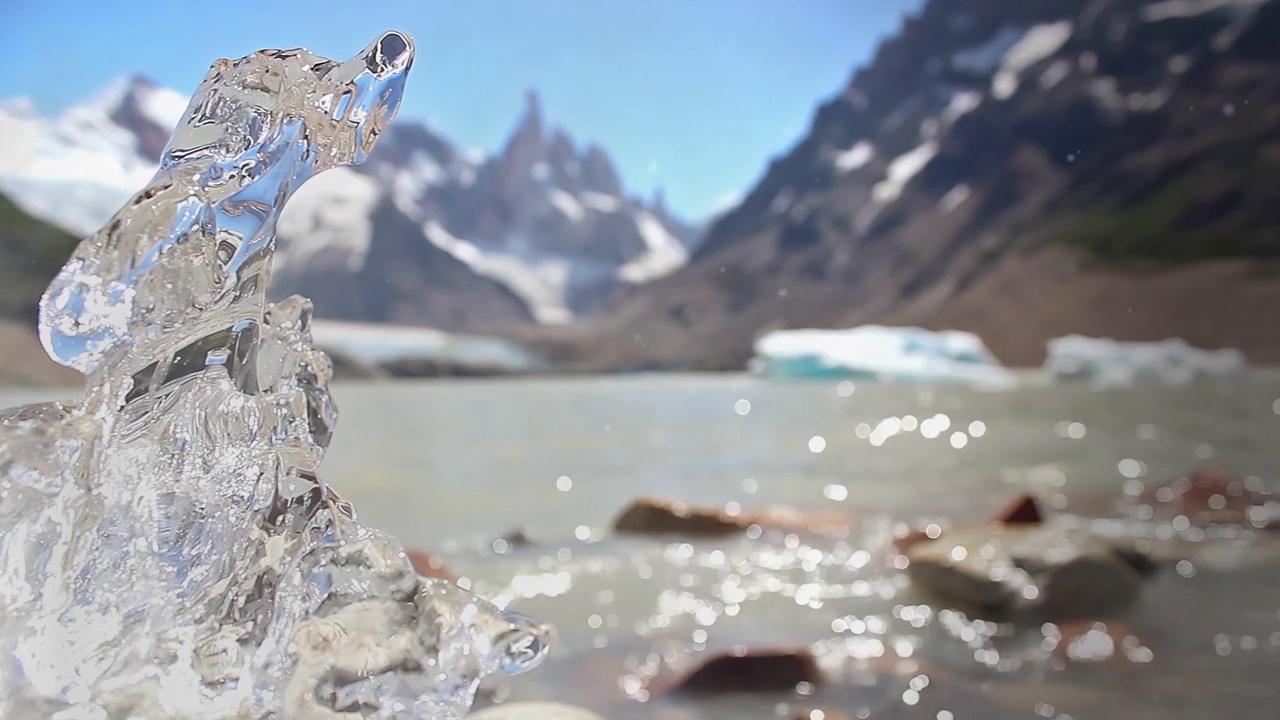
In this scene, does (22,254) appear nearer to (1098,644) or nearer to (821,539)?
(821,539)

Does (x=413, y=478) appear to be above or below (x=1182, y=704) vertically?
above

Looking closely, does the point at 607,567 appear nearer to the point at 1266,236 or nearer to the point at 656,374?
the point at 656,374

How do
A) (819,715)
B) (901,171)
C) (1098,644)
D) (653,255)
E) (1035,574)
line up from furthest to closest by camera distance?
A: 1. (901,171)
2. (653,255)
3. (1035,574)
4. (1098,644)
5. (819,715)

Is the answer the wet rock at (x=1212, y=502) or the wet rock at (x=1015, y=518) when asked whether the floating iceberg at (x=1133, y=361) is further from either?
the wet rock at (x=1015, y=518)

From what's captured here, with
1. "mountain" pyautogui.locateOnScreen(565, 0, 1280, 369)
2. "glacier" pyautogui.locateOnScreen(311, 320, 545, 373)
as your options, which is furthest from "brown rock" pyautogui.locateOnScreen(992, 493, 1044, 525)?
"glacier" pyautogui.locateOnScreen(311, 320, 545, 373)

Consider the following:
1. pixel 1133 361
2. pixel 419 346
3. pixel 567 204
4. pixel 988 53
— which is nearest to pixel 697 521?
pixel 1133 361

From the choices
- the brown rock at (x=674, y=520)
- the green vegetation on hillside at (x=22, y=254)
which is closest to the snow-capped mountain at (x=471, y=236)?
the green vegetation on hillside at (x=22, y=254)

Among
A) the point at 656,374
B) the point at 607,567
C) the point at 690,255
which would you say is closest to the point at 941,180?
the point at 690,255

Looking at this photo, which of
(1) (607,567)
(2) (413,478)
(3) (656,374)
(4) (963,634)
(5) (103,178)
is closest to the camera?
(4) (963,634)
